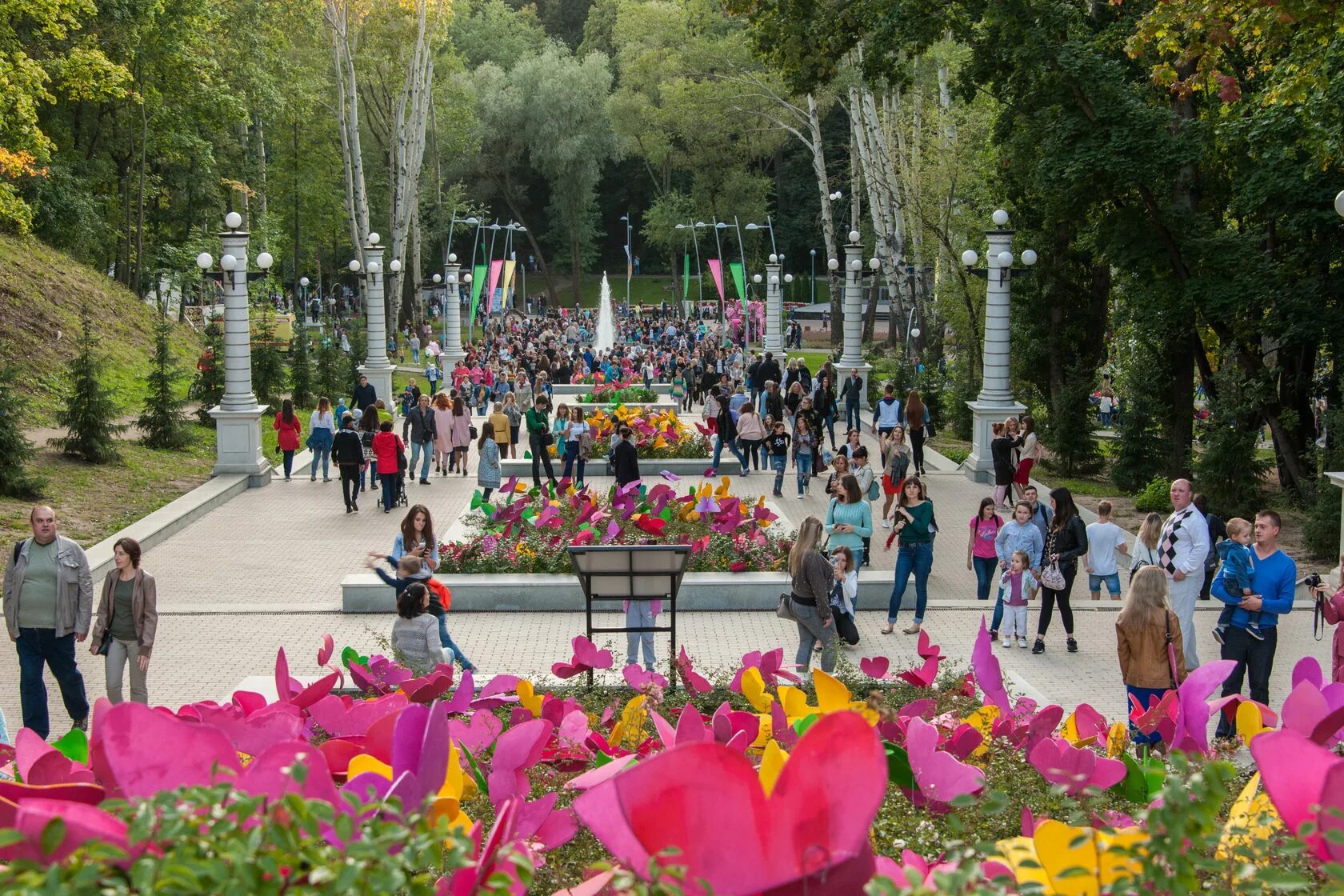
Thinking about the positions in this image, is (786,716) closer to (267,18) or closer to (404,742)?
(404,742)

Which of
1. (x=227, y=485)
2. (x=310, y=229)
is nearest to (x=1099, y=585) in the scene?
(x=227, y=485)

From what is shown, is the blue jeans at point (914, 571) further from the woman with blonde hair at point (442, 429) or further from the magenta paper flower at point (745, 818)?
the woman with blonde hair at point (442, 429)

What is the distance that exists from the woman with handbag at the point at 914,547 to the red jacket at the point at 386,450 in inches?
342

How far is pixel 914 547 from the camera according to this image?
12281 mm

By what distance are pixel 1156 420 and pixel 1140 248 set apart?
116 inches

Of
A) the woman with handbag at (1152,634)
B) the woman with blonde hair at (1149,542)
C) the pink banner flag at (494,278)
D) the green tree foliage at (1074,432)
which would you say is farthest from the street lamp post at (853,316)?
the woman with handbag at (1152,634)

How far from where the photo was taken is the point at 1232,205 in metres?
21.2

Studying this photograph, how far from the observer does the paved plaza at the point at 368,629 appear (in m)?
10.6

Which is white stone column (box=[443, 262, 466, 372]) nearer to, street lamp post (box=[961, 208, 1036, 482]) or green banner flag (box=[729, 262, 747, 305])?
green banner flag (box=[729, 262, 747, 305])

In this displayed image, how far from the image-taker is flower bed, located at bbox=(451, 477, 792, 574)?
13.6 m

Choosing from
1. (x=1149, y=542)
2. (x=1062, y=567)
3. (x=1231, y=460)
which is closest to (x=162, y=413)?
(x=1231, y=460)

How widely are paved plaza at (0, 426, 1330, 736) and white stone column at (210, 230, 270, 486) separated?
404 centimetres

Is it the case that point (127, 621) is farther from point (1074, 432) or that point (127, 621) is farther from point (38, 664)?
point (1074, 432)

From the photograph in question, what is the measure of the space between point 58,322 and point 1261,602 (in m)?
28.1
